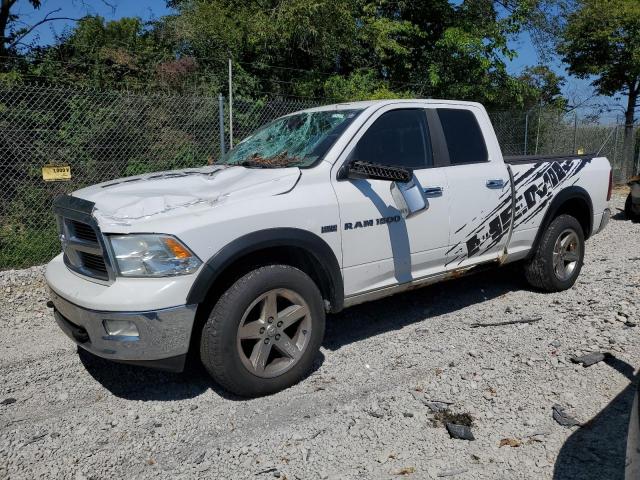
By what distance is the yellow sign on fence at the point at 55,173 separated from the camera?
6699 mm

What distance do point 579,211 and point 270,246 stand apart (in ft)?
13.2

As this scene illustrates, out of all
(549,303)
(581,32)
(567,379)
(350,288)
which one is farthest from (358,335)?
(581,32)

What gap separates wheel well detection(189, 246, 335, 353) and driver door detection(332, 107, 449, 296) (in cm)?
18

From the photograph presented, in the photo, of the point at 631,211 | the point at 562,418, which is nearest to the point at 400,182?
the point at 562,418

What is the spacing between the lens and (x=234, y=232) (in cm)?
326

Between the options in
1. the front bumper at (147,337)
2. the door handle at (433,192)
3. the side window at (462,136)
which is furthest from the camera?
the side window at (462,136)

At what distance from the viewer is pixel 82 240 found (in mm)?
3447

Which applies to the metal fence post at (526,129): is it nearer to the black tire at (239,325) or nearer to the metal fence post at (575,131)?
the metal fence post at (575,131)

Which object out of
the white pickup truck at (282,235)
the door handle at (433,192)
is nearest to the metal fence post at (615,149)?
the white pickup truck at (282,235)

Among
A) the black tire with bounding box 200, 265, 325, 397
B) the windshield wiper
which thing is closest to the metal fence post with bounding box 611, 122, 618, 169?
the windshield wiper

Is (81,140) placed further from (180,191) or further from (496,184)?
(496,184)

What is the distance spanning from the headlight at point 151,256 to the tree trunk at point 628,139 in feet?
55.6

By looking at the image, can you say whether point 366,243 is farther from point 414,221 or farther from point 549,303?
point 549,303

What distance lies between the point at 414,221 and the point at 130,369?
2414 millimetres
